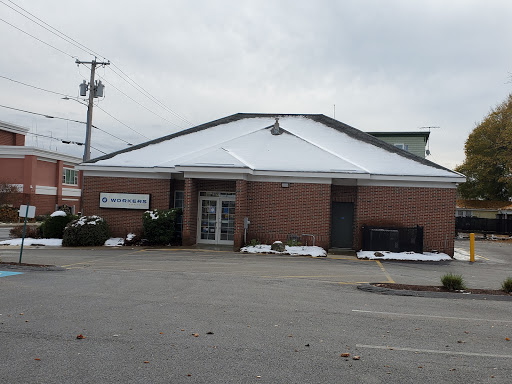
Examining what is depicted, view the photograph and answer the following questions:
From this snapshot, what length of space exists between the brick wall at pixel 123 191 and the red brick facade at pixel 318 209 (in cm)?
212

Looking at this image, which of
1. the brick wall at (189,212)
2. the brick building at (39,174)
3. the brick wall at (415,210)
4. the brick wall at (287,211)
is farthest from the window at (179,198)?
the brick building at (39,174)

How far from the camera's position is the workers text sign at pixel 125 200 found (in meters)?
23.9

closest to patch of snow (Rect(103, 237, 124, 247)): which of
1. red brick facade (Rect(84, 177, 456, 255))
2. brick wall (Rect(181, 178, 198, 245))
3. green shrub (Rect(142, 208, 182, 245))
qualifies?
green shrub (Rect(142, 208, 182, 245))

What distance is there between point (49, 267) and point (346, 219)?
13.8m

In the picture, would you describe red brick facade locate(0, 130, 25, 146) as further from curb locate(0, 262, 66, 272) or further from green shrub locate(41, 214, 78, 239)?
curb locate(0, 262, 66, 272)

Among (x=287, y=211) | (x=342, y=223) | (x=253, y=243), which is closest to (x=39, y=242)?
(x=253, y=243)

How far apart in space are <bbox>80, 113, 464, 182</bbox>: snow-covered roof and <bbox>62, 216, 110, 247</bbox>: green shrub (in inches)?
123

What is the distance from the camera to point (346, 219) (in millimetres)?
23078

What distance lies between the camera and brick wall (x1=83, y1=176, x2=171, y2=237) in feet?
78.3

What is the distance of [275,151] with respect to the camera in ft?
79.6

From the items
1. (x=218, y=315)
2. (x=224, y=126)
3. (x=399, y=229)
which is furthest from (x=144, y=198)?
(x=218, y=315)

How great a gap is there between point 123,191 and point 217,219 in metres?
5.08

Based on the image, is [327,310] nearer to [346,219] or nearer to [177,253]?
[177,253]

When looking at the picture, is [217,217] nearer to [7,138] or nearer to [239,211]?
[239,211]
